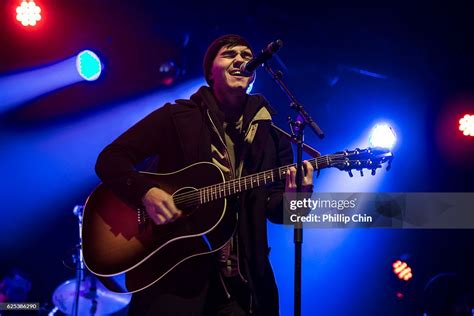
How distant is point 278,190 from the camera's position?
3262 mm

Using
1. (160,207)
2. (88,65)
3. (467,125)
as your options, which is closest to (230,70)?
(160,207)

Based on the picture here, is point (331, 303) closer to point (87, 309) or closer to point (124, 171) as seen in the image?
point (87, 309)

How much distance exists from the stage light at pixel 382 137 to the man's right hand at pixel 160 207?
4744 mm

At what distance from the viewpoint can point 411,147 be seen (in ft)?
23.9

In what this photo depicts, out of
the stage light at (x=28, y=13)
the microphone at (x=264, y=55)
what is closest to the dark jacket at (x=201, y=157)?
the microphone at (x=264, y=55)

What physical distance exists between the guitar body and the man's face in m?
0.69

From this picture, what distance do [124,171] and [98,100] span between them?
425 centimetres

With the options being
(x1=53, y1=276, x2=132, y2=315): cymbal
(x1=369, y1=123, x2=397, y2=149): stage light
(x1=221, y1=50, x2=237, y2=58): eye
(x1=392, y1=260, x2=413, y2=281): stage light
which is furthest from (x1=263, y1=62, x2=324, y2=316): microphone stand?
(x1=392, y1=260, x2=413, y2=281): stage light

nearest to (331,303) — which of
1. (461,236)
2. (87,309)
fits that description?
(461,236)

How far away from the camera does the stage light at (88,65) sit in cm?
672

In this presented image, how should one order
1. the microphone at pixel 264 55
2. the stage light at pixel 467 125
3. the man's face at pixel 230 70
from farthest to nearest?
the stage light at pixel 467 125, the man's face at pixel 230 70, the microphone at pixel 264 55

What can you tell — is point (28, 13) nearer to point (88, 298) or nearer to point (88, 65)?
A: point (88, 65)

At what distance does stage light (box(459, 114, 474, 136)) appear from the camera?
7117mm

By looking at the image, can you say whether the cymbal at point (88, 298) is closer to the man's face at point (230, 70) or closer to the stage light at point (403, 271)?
the man's face at point (230, 70)
